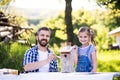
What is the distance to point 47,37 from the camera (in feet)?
14.9

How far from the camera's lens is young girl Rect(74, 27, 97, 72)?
4504 mm

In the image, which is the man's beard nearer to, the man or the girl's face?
the man

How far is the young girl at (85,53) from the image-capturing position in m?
4.50

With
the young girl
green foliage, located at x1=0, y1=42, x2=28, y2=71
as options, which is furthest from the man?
green foliage, located at x1=0, y1=42, x2=28, y2=71

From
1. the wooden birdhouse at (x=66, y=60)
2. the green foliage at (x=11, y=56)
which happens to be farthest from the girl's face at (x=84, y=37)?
the green foliage at (x=11, y=56)

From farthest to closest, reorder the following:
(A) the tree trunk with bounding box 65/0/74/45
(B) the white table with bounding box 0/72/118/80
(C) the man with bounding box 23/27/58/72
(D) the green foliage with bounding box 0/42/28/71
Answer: (A) the tree trunk with bounding box 65/0/74/45
(D) the green foliage with bounding box 0/42/28/71
(C) the man with bounding box 23/27/58/72
(B) the white table with bounding box 0/72/118/80

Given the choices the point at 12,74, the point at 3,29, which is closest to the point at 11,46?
the point at 3,29

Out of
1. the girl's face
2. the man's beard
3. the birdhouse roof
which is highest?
the girl's face

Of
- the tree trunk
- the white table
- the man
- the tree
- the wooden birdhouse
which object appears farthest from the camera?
the tree trunk

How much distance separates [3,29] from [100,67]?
3.53 metres

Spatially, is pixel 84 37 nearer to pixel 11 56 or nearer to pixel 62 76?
pixel 62 76

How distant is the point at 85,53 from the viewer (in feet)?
15.1

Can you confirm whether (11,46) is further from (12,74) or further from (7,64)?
(12,74)

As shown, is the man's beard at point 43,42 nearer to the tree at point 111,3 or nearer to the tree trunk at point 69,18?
the tree at point 111,3
